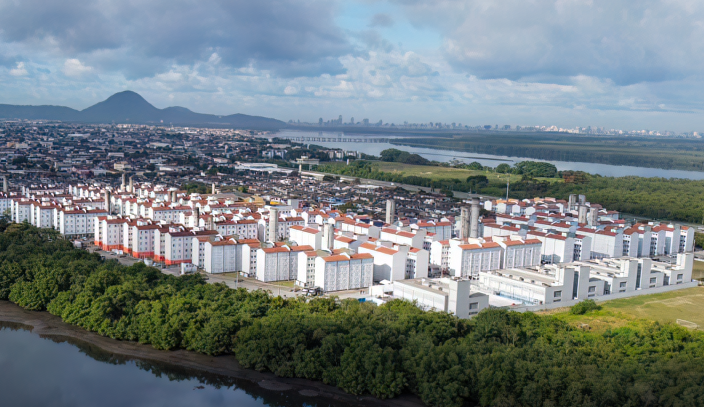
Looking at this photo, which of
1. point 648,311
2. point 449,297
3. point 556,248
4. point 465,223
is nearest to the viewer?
point 449,297

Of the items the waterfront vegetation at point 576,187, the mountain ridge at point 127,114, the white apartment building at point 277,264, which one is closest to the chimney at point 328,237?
the white apartment building at point 277,264

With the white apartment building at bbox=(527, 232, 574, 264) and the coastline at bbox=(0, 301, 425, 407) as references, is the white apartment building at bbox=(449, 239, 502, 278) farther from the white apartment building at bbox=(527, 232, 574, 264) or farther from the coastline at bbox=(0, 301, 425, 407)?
the coastline at bbox=(0, 301, 425, 407)

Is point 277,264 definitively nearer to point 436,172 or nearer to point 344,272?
point 344,272

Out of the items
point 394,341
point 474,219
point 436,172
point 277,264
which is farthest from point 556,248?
point 436,172

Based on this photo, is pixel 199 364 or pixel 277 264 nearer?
pixel 199 364

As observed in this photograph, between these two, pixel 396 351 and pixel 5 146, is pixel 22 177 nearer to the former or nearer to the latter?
pixel 5 146

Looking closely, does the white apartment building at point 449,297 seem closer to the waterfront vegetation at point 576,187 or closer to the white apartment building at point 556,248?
the white apartment building at point 556,248
